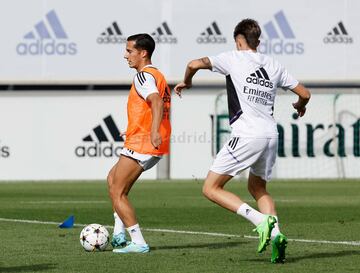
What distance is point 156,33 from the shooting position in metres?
30.6

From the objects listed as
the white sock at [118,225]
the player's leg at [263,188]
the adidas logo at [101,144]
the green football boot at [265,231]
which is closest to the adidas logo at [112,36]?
the adidas logo at [101,144]

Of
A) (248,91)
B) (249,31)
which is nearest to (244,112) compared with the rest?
(248,91)

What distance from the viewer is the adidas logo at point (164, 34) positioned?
1204 inches

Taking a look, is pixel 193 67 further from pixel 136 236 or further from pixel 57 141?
pixel 57 141

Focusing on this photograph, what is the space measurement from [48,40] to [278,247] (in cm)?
2058

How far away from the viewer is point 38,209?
18469mm

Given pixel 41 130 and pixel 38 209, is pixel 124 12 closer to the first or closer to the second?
pixel 41 130

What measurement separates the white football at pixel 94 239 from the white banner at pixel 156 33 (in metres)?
18.6

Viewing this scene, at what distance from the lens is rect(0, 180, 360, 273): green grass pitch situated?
10.5 m

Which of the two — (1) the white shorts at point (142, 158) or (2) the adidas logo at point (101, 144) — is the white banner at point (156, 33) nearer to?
(2) the adidas logo at point (101, 144)

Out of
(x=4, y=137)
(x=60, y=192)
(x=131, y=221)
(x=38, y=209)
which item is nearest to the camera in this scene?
(x=131, y=221)

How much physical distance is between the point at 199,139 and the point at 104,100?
7.59 feet

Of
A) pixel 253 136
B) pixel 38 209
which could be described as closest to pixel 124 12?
pixel 38 209

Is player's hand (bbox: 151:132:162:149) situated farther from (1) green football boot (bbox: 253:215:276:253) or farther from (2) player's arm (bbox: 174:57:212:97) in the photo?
(1) green football boot (bbox: 253:215:276:253)
